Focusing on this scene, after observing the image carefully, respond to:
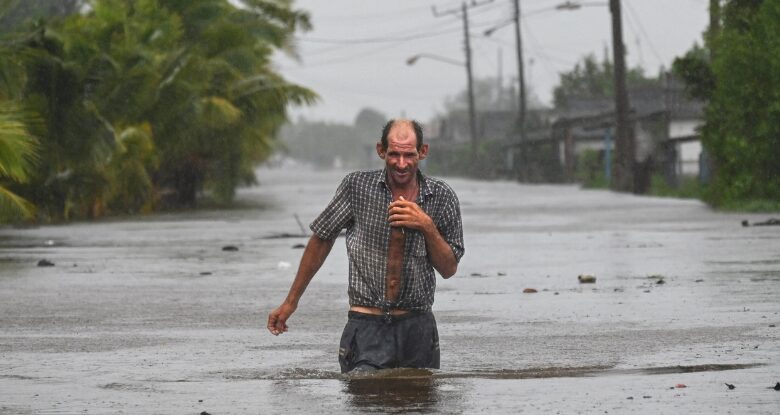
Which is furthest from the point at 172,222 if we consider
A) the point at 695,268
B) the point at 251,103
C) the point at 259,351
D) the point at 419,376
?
the point at 419,376

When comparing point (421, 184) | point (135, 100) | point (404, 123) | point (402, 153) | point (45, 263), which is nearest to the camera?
point (402, 153)

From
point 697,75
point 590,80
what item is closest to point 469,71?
point 590,80

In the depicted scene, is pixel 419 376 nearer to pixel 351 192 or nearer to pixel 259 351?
pixel 351 192

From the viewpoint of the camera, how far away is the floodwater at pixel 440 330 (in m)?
8.20

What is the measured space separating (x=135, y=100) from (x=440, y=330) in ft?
79.0

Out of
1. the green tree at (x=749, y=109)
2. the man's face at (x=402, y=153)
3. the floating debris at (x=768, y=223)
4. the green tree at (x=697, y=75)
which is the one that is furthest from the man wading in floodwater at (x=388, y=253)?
the green tree at (x=697, y=75)

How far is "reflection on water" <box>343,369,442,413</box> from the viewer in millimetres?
7758

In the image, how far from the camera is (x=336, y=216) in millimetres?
8148

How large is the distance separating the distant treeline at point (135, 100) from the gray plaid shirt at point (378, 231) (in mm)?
10206

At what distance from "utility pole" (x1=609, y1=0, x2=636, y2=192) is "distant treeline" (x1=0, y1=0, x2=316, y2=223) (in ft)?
32.7

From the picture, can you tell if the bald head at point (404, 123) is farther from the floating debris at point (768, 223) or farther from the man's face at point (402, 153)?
the floating debris at point (768, 223)

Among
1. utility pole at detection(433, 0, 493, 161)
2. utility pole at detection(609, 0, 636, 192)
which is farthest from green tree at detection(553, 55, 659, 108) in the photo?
utility pole at detection(609, 0, 636, 192)

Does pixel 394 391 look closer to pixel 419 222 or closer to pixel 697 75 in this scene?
pixel 419 222

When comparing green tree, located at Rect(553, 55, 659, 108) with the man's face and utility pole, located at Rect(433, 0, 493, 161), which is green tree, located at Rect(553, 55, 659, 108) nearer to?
utility pole, located at Rect(433, 0, 493, 161)
